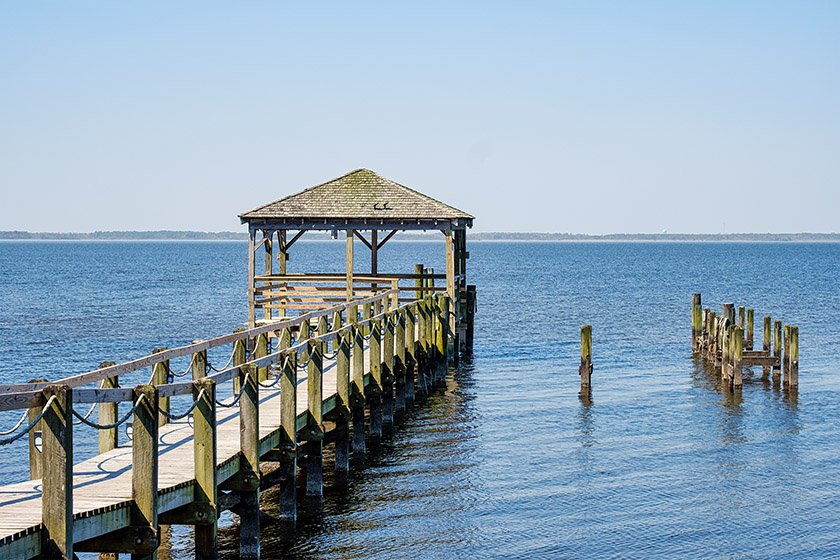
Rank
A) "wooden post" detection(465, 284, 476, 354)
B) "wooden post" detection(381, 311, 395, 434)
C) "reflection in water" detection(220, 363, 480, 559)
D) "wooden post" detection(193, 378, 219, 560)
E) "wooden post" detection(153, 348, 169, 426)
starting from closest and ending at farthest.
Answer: "wooden post" detection(193, 378, 219, 560) < "wooden post" detection(153, 348, 169, 426) < "reflection in water" detection(220, 363, 480, 559) < "wooden post" detection(381, 311, 395, 434) < "wooden post" detection(465, 284, 476, 354)

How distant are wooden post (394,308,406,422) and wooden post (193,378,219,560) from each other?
425 inches

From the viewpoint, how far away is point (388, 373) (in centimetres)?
1952

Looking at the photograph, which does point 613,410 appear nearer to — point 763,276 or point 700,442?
point 700,442

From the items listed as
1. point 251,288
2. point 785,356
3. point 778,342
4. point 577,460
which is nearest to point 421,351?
point 251,288

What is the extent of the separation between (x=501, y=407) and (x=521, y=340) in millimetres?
15513

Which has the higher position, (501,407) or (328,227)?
(328,227)

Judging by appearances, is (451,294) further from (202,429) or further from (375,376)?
(202,429)

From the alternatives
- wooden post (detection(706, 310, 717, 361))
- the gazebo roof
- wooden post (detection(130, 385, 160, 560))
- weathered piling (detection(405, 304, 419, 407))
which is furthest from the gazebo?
wooden post (detection(130, 385, 160, 560))

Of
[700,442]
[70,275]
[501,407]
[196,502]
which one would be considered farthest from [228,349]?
[70,275]

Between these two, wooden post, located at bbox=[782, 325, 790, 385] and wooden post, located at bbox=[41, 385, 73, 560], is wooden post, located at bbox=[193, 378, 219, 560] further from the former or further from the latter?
wooden post, located at bbox=[782, 325, 790, 385]

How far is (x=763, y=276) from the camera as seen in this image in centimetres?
9644

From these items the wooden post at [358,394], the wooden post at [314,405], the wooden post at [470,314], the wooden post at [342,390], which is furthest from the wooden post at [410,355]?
the wooden post at [470,314]

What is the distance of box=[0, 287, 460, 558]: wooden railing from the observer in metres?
7.69

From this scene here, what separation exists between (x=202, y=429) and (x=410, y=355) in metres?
12.5
